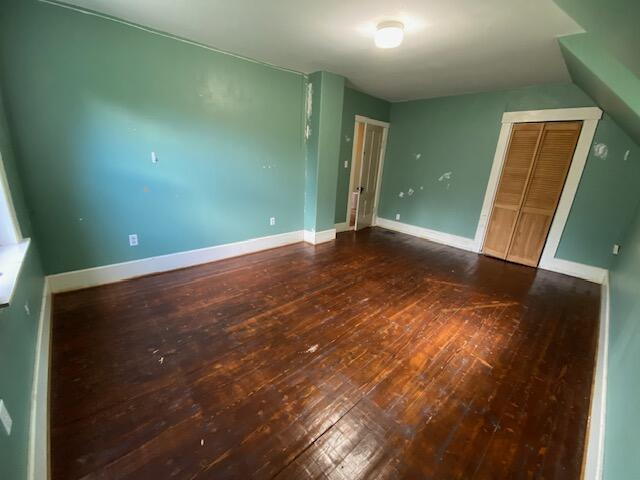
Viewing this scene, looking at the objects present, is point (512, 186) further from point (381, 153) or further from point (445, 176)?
point (381, 153)

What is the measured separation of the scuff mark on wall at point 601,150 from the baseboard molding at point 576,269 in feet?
4.47

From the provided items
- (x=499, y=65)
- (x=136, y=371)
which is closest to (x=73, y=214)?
(x=136, y=371)

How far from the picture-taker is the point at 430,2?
5.98 ft

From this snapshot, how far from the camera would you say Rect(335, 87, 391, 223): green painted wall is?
14.5ft

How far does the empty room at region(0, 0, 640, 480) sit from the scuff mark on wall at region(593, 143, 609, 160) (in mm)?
79

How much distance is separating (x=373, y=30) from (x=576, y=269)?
3880 mm

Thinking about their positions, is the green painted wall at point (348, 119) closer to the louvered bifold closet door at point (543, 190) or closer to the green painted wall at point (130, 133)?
the green painted wall at point (130, 133)

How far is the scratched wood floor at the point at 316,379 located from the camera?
1.25 metres

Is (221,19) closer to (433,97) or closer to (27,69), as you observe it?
(27,69)

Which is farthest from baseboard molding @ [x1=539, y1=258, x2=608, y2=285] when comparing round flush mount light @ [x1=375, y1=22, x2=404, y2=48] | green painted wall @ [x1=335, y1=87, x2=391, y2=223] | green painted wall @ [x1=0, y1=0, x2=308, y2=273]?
green painted wall @ [x1=0, y1=0, x2=308, y2=273]

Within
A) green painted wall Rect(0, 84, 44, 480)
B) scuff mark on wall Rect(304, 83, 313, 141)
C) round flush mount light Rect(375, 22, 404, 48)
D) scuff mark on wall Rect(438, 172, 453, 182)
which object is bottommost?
green painted wall Rect(0, 84, 44, 480)

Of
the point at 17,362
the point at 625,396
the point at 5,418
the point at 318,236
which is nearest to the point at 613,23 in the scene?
the point at 625,396

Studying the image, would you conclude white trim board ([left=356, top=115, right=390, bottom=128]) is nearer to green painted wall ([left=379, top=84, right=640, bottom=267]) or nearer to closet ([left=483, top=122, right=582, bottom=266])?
green painted wall ([left=379, top=84, right=640, bottom=267])

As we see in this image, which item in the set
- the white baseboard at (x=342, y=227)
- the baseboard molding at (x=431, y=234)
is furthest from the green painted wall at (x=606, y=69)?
the white baseboard at (x=342, y=227)
